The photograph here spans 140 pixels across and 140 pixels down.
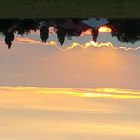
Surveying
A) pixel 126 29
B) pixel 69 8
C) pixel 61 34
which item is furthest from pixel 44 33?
pixel 126 29

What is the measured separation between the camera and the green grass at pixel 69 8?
205 cm

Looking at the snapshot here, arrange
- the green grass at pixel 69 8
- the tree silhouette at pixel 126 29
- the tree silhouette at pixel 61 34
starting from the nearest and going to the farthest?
the green grass at pixel 69 8 < the tree silhouette at pixel 126 29 < the tree silhouette at pixel 61 34

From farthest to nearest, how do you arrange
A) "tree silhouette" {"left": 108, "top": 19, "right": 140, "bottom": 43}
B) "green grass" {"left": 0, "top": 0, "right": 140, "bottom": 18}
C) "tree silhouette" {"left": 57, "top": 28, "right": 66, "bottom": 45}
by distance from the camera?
"tree silhouette" {"left": 57, "top": 28, "right": 66, "bottom": 45} → "tree silhouette" {"left": 108, "top": 19, "right": 140, "bottom": 43} → "green grass" {"left": 0, "top": 0, "right": 140, "bottom": 18}

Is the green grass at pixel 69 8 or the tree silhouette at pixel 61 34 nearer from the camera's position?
the green grass at pixel 69 8

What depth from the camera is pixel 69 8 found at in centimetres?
216

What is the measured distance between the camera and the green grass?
2.05m

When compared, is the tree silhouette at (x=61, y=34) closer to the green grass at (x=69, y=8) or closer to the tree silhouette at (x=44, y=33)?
the tree silhouette at (x=44, y=33)

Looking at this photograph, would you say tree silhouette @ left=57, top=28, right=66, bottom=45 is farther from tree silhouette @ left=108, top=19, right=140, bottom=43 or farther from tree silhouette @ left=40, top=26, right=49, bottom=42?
tree silhouette @ left=108, top=19, right=140, bottom=43

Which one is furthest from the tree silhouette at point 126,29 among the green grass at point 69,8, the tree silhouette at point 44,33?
the tree silhouette at point 44,33

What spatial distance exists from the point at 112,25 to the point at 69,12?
472 mm

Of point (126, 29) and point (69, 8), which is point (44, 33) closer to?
point (69, 8)

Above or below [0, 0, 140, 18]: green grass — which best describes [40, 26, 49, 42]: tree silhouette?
below

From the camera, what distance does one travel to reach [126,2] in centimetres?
202

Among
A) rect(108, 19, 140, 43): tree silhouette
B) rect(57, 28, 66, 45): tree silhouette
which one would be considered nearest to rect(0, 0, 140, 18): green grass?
rect(108, 19, 140, 43): tree silhouette
